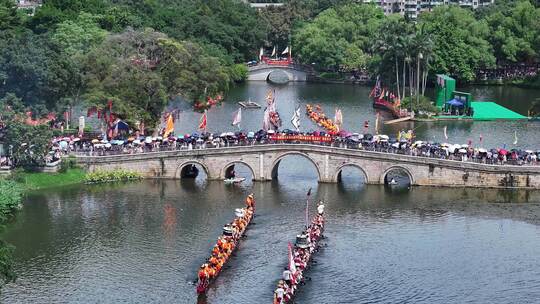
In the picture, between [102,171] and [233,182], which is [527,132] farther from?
[102,171]

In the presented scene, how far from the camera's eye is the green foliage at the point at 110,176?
122m

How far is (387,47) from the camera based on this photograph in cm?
18038

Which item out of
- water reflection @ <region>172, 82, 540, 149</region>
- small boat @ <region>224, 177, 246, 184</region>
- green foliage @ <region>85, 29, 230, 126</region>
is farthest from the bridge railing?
water reflection @ <region>172, 82, 540, 149</region>

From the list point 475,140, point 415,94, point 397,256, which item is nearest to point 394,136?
point 475,140

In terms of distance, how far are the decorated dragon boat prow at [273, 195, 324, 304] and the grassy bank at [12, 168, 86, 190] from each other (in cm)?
2711

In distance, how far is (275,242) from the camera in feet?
332

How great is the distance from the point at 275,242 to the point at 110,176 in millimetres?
27470

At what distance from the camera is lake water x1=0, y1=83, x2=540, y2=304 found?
295ft

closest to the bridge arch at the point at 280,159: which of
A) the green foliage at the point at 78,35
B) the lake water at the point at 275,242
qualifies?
the lake water at the point at 275,242

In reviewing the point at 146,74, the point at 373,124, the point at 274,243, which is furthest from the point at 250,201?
the point at 373,124

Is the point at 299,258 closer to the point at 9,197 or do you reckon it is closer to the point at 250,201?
the point at 250,201

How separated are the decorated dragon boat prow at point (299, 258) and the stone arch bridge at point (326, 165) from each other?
40.7 feet

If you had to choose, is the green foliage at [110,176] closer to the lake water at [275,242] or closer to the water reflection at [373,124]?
the lake water at [275,242]

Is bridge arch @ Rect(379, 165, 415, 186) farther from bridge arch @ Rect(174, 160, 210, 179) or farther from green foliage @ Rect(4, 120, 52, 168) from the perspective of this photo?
green foliage @ Rect(4, 120, 52, 168)
